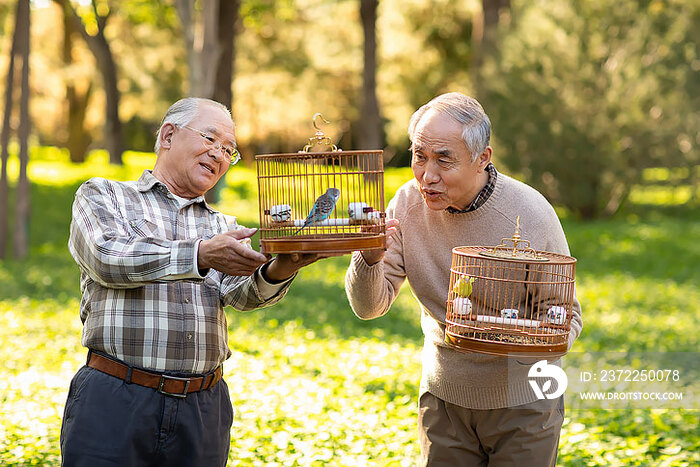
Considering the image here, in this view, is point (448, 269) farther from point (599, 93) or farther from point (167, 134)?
point (599, 93)

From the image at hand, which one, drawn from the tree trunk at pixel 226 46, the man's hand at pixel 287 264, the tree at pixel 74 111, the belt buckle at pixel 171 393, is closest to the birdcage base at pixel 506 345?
the man's hand at pixel 287 264

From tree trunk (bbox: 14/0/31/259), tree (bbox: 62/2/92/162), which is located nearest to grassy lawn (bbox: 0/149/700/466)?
tree trunk (bbox: 14/0/31/259)

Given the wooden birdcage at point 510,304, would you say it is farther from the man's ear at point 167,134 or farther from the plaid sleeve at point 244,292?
the man's ear at point 167,134

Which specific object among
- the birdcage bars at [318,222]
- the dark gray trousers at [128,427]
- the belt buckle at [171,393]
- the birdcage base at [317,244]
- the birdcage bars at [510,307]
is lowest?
the dark gray trousers at [128,427]

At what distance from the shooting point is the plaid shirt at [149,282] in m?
2.89

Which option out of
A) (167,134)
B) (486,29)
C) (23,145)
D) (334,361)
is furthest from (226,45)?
(167,134)

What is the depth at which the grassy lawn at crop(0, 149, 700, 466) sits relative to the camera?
5938 mm

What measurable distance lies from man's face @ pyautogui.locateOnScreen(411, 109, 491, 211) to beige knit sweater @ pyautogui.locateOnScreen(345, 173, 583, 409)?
18cm

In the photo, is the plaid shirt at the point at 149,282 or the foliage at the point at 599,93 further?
the foliage at the point at 599,93

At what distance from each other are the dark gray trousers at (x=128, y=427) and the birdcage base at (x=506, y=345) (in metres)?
1.01

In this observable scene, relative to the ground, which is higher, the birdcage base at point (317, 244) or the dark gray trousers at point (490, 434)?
the birdcage base at point (317, 244)

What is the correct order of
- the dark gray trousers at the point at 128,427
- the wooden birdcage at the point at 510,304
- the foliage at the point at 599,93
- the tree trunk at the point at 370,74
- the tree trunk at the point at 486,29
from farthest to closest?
the tree trunk at the point at 370,74, the tree trunk at the point at 486,29, the foliage at the point at 599,93, the wooden birdcage at the point at 510,304, the dark gray trousers at the point at 128,427

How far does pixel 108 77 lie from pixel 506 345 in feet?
85.5

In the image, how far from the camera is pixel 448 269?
350 centimetres
